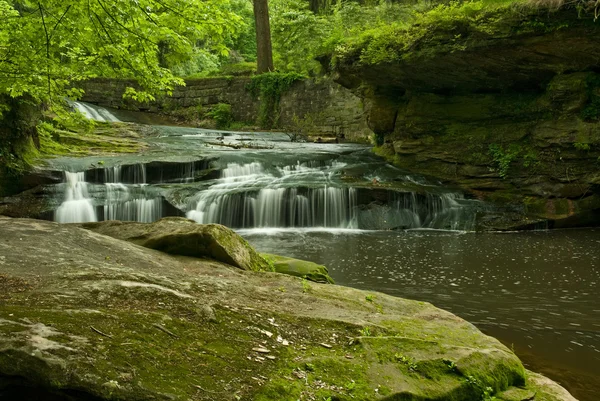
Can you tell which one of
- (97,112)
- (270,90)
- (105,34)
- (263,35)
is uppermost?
(263,35)

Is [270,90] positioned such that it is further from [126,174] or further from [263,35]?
Answer: [126,174]

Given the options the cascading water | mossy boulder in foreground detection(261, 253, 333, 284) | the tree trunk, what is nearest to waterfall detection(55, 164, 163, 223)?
the cascading water

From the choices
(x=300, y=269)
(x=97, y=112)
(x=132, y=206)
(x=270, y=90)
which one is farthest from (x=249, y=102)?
(x=300, y=269)

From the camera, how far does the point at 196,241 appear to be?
5520mm

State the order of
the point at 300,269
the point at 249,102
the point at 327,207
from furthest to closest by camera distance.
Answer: the point at 249,102, the point at 327,207, the point at 300,269

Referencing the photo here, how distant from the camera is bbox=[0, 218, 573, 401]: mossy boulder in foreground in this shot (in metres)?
2.53

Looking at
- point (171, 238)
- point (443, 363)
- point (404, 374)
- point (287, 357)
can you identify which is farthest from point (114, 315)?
point (171, 238)

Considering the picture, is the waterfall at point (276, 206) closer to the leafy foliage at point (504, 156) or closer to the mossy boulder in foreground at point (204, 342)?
the leafy foliage at point (504, 156)

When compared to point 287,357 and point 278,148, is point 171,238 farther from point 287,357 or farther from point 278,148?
point 278,148

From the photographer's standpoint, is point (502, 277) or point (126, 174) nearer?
point (502, 277)

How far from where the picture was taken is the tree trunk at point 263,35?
25.5 m

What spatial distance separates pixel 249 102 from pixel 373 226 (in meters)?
15.6

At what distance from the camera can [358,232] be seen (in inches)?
521

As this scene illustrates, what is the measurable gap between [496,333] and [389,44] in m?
10.4
